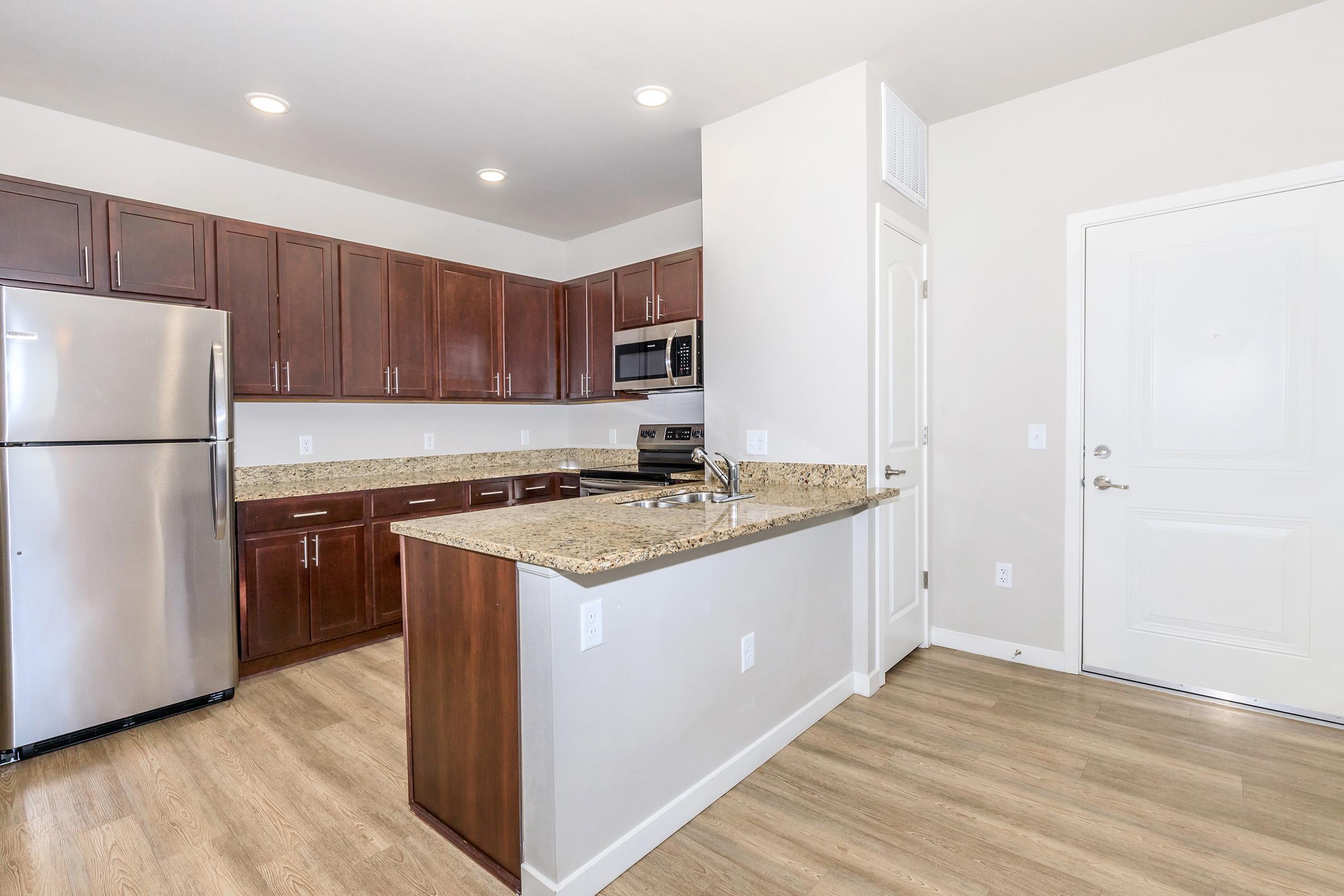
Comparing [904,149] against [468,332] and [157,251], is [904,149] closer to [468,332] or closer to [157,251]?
[468,332]

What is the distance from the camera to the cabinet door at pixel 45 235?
261 centimetres

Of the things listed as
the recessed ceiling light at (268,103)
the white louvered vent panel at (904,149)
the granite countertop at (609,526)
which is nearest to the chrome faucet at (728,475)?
the granite countertop at (609,526)

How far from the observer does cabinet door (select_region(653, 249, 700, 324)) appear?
3.73m

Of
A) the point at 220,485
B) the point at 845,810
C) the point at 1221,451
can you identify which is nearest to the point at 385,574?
the point at 220,485

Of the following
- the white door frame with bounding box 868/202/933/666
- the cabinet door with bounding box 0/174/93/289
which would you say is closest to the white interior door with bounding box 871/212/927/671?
the white door frame with bounding box 868/202/933/666

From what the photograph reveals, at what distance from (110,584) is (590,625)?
220 centimetres

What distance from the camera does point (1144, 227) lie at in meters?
2.76

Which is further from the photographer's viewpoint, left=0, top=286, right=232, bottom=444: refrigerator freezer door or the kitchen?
left=0, top=286, right=232, bottom=444: refrigerator freezer door

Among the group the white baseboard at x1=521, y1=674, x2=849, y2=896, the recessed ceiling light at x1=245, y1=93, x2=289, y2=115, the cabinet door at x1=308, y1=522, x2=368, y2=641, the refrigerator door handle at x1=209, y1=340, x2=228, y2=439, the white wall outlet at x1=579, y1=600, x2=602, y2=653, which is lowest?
the white baseboard at x1=521, y1=674, x2=849, y2=896

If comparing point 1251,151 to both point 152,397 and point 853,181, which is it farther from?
point 152,397

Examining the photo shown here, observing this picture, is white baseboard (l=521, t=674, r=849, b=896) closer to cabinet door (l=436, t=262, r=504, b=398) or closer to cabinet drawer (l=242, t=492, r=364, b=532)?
cabinet drawer (l=242, t=492, r=364, b=532)

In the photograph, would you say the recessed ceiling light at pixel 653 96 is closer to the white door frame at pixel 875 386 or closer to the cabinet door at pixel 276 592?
the white door frame at pixel 875 386

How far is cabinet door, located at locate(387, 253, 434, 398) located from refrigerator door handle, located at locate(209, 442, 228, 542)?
1.14 m

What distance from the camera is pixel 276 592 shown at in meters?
3.16
